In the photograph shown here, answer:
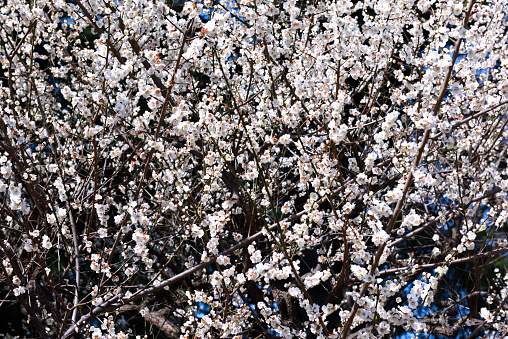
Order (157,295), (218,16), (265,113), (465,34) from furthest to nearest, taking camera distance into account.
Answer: (157,295) < (265,113) < (218,16) < (465,34)

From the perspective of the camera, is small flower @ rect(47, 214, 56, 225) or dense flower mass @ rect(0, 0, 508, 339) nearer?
dense flower mass @ rect(0, 0, 508, 339)

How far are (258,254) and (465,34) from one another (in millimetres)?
1893

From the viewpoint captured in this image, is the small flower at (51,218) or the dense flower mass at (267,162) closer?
the dense flower mass at (267,162)

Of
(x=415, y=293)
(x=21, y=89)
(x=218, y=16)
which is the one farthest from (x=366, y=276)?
(x=21, y=89)

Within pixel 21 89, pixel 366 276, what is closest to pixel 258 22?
pixel 366 276

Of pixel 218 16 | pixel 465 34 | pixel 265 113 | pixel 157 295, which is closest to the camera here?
pixel 465 34

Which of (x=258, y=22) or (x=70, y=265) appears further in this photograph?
(x=70, y=265)

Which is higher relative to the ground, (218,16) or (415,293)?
(218,16)

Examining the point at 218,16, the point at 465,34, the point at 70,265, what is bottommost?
the point at 70,265

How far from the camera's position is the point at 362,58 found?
446 cm

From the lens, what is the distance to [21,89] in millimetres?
5082

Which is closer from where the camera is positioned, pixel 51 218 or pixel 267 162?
pixel 51 218

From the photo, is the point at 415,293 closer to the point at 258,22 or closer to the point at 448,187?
the point at 448,187

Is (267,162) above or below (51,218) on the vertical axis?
above
